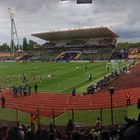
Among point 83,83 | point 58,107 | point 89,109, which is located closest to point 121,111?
point 89,109

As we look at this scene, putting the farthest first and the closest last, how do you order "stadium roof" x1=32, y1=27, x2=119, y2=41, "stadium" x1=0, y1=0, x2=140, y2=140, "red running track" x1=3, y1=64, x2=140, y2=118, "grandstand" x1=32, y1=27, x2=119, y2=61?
"stadium roof" x1=32, y1=27, x2=119, y2=41 → "grandstand" x1=32, y1=27, x2=119, y2=61 → "red running track" x1=3, y1=64, x2=140, y2=118 → "stadium" x1=0, y1=0, x2=140, y2=140

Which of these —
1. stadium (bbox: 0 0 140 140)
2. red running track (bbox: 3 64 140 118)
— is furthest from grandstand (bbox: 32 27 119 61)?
red running track (bbox: 3 64 140 118)

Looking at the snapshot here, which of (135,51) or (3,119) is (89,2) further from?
(135,51)

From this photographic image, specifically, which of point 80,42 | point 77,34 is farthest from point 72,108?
point 80,42

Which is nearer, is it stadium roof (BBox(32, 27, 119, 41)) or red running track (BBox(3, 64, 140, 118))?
red running track (BBox(3, 64, 140, 118))

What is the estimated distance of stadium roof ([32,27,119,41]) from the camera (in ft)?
322

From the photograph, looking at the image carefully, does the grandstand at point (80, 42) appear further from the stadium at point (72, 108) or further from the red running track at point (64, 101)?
the red running track at point (64, 101)

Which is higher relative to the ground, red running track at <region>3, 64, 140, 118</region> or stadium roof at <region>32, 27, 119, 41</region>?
stadium roof at <region>32, 27, 119, 41</region>

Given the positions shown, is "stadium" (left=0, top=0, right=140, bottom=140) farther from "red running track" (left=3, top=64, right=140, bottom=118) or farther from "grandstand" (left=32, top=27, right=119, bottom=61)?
"grandstand" (left=32, top=27, right=119, bottom=61)

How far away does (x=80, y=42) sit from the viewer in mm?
105375

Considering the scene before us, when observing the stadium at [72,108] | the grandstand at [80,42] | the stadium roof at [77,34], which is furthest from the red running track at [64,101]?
the stadium roof at [77,34]

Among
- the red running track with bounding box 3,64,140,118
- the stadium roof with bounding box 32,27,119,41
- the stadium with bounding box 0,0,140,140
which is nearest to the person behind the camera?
the stadium with bounding box 0,0,140,140

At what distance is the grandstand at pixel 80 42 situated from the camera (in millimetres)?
92194

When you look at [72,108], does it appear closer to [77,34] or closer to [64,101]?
[64,101]
